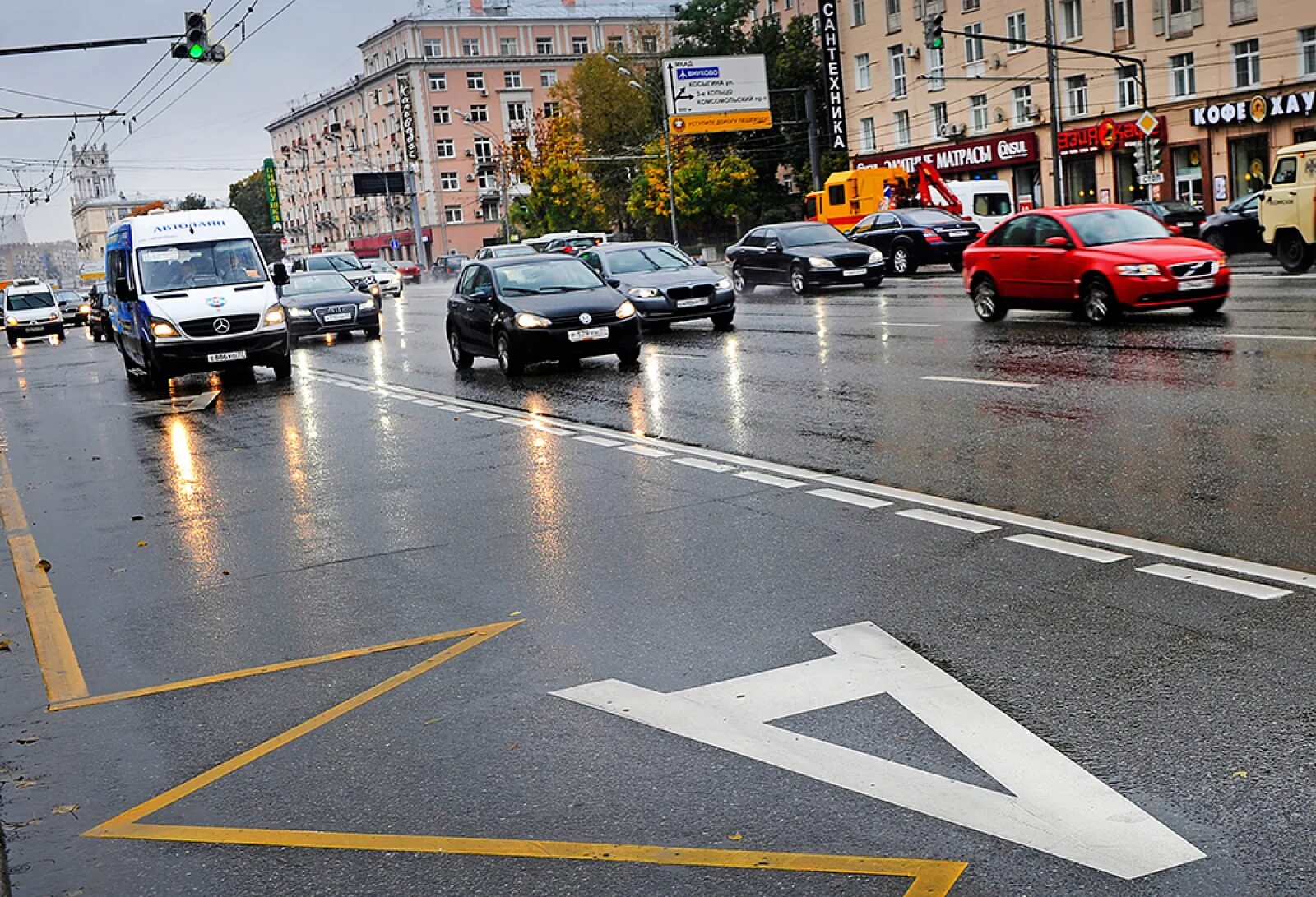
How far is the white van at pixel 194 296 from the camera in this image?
21.6 meters

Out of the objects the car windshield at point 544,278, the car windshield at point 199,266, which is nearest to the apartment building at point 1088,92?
the car windshield at point 544,278

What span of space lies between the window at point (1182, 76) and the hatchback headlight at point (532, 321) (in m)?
37.9

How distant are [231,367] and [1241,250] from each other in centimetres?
2074

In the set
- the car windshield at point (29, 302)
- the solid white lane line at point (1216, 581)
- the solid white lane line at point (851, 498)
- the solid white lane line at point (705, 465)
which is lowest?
the solid white lane line at point (1216, 581)

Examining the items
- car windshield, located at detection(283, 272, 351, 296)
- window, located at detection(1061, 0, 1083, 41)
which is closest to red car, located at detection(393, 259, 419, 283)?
window, located at detection(1061, 0, 1083, 41)

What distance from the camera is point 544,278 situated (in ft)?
66.7

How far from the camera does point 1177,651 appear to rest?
18.2 ft

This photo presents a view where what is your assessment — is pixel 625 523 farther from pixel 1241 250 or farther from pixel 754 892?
pixel 1241 250

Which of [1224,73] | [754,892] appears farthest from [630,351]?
[1224,73]

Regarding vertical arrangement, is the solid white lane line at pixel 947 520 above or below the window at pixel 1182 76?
below

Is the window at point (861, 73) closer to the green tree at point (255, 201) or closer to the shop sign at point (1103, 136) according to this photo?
the shop sign at point (1103, 136)

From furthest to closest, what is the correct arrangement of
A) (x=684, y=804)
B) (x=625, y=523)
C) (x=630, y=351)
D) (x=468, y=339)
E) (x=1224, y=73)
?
(x=1224, y=73)
(x=468, y=339)
(x=630, y=351)
(x=625, y=523)
(x=684, y=804)

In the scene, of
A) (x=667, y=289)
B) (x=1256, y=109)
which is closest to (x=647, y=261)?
(x=667, y=289)

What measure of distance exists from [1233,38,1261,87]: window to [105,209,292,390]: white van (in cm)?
3565
